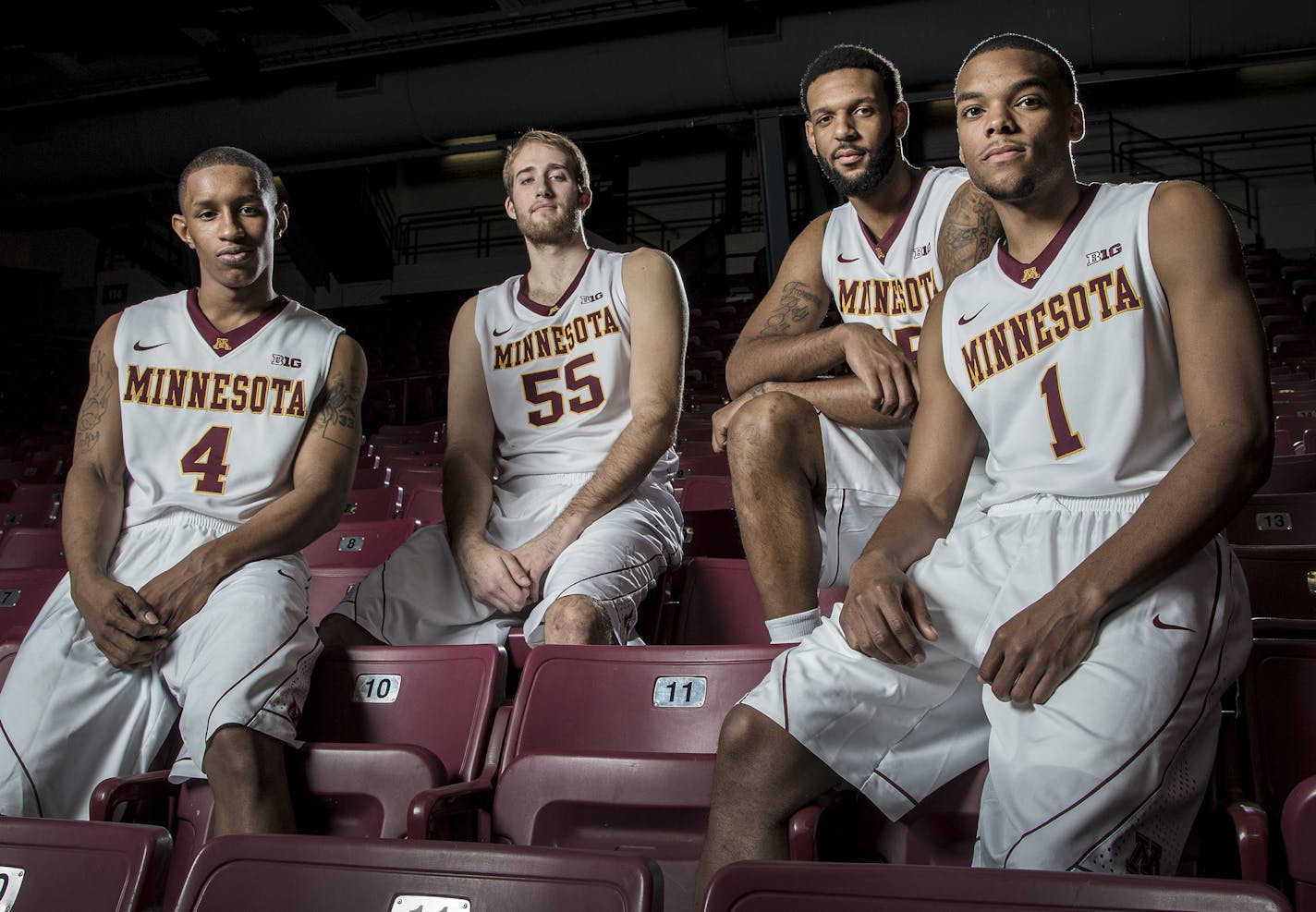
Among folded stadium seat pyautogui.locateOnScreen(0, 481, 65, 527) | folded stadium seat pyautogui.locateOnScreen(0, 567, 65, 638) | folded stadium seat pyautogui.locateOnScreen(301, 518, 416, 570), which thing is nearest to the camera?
folded stadium seat pyautogui.locateOnScreen(0, 567, 65, 638)

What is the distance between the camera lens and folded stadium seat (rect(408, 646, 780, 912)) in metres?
1.52

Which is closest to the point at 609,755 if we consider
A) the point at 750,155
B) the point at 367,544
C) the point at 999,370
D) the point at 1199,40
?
A: the point at 999,370

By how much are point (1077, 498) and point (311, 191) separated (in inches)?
518

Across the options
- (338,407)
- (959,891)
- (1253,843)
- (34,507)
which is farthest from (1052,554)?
(34,507)

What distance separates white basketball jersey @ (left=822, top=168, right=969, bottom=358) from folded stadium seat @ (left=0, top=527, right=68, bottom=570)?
8.66ft

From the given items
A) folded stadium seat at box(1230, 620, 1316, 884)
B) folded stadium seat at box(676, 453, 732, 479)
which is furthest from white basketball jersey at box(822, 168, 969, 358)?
folded stadium seat at box(676, 453, 732, 479)

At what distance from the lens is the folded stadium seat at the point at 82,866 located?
1100mm

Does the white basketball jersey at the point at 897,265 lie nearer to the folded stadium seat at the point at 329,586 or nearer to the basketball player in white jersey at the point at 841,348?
the basketball player in white jersey at the point at 841,348

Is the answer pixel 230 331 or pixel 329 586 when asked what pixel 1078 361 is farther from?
pixel 329 586

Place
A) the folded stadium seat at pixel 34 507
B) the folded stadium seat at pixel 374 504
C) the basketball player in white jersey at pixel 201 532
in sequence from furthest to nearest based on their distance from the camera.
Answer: the folded stadium seat at pixel 34 507 < the folded stadium seat at pixel 374 504 < the basketball player in white jersey at pixel 201 532

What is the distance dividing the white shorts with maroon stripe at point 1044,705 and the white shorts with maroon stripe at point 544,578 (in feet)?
2.25

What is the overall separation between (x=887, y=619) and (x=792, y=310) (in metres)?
1.09

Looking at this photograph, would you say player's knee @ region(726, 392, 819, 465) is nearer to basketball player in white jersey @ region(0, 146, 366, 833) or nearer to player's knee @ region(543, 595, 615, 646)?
player's knee @ region(543, 595, 615, 646)

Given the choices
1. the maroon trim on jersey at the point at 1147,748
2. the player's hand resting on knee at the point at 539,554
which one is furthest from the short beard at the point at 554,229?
the maroon trim on jersey at the point at 1147,748
